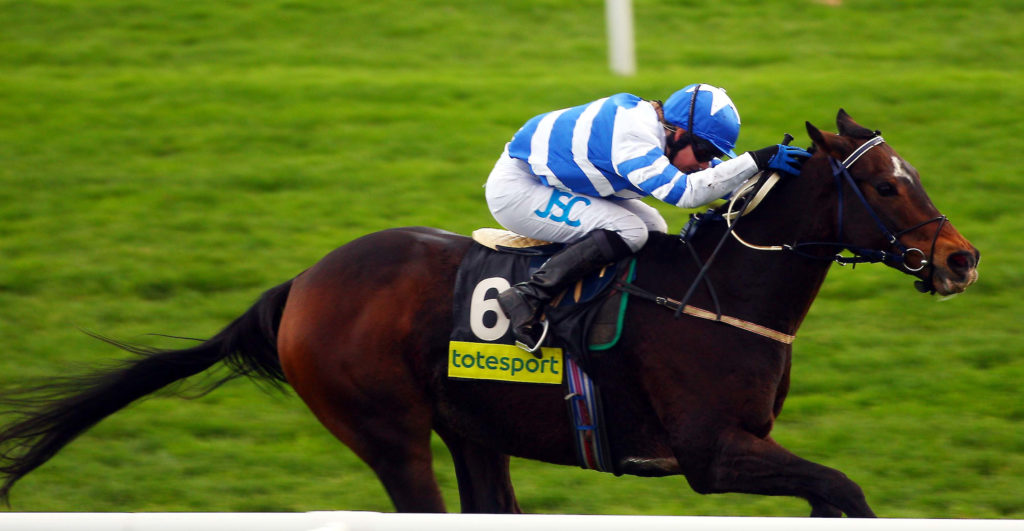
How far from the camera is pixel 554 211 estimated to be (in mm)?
4133

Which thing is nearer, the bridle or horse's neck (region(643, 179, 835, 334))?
the bridle

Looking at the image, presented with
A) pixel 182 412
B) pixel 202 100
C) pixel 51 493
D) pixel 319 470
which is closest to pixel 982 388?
pixel 319 470

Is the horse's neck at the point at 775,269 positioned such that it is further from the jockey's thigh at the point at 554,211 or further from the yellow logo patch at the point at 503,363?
the yellow logo patch at the point at 503,363

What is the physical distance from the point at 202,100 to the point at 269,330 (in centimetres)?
610

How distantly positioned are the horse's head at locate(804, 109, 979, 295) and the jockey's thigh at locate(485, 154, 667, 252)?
2.33ft

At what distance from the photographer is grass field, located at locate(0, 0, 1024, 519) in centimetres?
533

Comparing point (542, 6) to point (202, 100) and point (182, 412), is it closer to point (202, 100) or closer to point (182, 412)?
point (202, 100)

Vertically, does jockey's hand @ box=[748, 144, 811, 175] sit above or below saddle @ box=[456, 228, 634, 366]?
above

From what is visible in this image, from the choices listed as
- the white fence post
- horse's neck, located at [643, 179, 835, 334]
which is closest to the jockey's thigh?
horse's neck, located at [643, 179, 835, 334]

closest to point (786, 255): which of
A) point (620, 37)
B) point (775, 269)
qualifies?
point (775, 269)

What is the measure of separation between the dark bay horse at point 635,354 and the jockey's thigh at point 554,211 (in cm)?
14

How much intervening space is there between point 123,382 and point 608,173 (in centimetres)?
213

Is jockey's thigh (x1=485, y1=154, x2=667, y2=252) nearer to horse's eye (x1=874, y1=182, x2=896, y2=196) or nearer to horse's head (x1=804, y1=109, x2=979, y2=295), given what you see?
horse's head (x1=804, y1=109, x2=979, y2=295)

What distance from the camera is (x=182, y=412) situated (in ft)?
19.6
